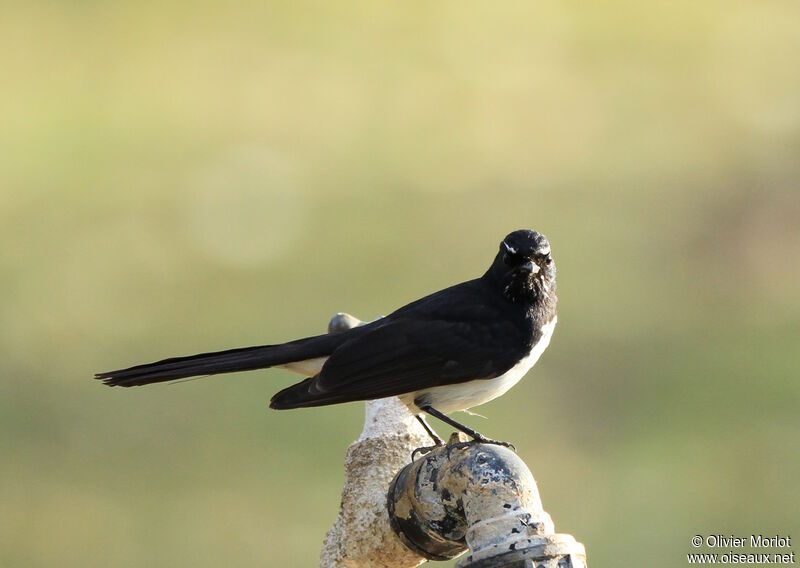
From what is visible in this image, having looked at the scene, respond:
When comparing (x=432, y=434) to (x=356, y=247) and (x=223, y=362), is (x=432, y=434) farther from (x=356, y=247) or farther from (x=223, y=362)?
(x=356, y=247)

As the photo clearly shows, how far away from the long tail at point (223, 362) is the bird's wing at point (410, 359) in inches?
7.2

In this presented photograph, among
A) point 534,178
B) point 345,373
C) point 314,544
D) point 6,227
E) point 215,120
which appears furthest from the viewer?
point 215,120

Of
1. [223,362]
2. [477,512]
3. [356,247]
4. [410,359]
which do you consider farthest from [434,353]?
[356,247]

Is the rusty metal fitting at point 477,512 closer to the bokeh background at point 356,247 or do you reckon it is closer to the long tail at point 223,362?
the long tail at point 223,362

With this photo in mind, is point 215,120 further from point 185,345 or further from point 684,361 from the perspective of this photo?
point 684,361

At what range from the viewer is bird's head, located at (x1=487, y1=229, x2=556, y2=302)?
20.2ft

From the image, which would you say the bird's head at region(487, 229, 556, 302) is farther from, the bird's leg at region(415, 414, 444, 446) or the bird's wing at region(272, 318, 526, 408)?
the bird's leg at region(415, 414, 444, 446)

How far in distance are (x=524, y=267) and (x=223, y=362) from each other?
1.34 meters

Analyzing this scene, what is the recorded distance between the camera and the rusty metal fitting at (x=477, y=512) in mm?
4215

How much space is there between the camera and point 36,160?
17453mm

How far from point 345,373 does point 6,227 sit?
1086 cm

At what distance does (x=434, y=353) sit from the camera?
6160mm

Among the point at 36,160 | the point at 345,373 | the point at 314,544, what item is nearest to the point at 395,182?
the point at 36,160

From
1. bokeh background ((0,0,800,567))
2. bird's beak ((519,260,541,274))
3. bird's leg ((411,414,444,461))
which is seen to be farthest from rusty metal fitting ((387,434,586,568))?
bokeh background ((0,0,800,567))
